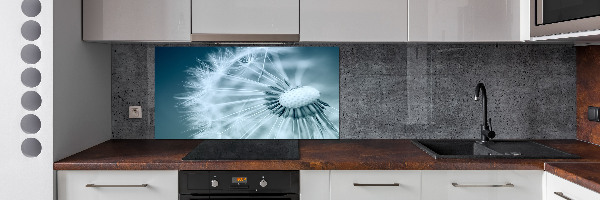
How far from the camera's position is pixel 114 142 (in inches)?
105

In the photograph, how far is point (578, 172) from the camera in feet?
6.08

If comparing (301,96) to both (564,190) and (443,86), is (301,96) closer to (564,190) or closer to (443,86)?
(443,86)

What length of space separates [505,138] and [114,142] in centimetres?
212

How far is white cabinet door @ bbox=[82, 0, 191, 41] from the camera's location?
7.70 feet

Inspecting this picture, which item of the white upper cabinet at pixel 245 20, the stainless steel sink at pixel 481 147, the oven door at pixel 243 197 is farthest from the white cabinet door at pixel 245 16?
the stainless steel sink at pixel 481 147

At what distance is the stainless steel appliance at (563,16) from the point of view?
1.91 m

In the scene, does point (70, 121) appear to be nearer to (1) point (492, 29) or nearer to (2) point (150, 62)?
(2) point (150, 62)

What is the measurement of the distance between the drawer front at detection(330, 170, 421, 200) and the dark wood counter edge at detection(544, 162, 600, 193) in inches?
20.6

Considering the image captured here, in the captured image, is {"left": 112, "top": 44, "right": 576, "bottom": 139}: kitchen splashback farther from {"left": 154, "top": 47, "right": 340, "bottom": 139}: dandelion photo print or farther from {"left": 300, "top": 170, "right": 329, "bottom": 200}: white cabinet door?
{"left": 300, "top": 170, "right": 329, "bottom": 200}: white cabinet door
